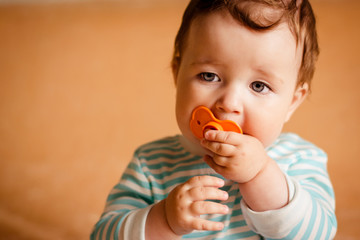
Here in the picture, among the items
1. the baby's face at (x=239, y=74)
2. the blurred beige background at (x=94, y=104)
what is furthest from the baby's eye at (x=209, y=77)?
the blurred beige background at (x=94, y=104)

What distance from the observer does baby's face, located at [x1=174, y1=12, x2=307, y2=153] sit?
612 mm

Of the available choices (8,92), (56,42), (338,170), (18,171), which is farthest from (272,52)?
(56,42)

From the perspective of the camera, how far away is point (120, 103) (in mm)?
1620

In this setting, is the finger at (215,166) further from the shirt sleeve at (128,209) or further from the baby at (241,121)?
the shirt sleeve at (128,209)

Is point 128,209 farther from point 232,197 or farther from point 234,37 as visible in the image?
point 234,37

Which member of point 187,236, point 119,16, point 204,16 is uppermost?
point 119,16

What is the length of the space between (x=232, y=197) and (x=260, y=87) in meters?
0.19

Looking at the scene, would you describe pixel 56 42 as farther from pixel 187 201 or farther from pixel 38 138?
pixel 187 201

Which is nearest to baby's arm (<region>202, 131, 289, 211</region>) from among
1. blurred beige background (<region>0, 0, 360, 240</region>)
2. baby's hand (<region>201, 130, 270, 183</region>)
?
baby's hand (<region>201, 130, 270, 183</region>)

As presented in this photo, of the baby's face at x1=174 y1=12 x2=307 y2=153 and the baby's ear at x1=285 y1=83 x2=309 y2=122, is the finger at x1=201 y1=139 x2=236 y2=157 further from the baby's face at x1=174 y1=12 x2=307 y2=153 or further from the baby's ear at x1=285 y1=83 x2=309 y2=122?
the baby's ear at x1=285 y1=83 x2=309 y2=122

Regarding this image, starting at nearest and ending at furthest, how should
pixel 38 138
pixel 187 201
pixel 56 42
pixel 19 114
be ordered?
pixel 187 201 < pixel 38 138 < pixel 19 114 < pixel 56 42

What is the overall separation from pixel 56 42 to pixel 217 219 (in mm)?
1509

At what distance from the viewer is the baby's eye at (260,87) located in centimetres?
64

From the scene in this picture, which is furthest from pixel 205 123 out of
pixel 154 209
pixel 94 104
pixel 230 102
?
pixel 94 104
